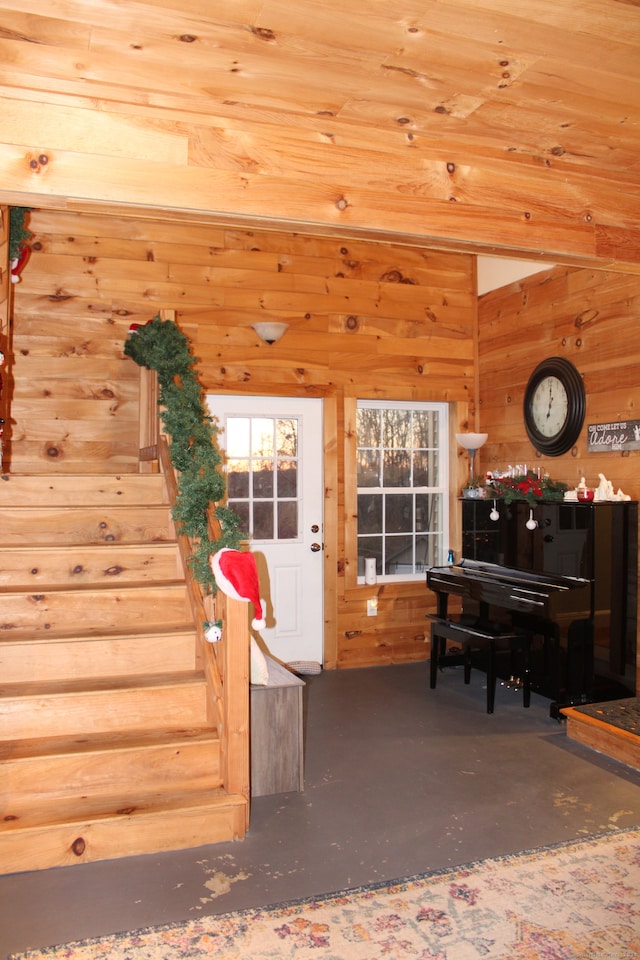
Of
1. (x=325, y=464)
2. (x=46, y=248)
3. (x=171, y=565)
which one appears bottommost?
(x=171, y=565)

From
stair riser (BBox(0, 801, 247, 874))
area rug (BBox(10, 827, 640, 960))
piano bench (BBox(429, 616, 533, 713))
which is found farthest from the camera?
piano bench (BBox(429, 616, 533, 713))

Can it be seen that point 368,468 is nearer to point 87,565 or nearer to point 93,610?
point 87,565

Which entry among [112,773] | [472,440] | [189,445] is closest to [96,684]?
[112,773]

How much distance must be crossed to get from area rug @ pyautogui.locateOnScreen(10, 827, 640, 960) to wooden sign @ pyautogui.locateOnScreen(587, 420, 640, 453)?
2.70 m

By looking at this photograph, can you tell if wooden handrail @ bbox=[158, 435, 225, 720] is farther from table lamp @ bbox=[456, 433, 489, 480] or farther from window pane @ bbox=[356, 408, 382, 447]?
table lamp @ bbox=[456, 433, 489, 480]

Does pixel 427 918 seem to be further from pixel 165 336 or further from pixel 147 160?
pixel 165 336

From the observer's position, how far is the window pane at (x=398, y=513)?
6105 millimetres

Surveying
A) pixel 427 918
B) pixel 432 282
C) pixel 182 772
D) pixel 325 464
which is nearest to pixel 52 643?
pixel 182 772

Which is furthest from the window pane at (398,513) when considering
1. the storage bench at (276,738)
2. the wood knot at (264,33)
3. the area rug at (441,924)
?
the wood knot at (264,33)

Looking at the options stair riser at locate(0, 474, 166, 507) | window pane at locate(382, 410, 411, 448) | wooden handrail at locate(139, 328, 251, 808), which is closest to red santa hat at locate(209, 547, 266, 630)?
wooden handrail at locate(139, 328, 251, 808)

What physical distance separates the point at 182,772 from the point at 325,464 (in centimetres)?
309

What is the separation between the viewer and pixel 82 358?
17.6 feet

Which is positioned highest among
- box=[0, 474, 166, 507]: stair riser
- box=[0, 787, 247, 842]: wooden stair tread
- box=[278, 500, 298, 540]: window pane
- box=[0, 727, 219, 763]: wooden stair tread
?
box=[0, 474, 166, 507]: stair riser

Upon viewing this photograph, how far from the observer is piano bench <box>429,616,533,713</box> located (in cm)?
469
